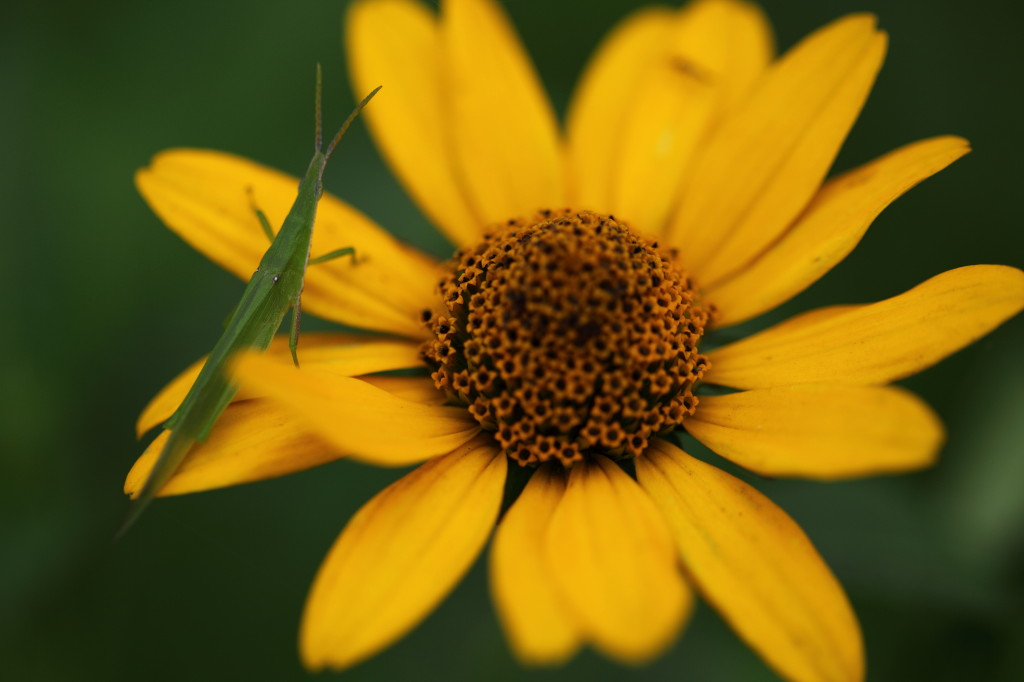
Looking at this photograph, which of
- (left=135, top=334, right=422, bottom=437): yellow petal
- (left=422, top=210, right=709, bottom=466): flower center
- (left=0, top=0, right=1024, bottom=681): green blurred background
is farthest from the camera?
(left=0, top=0, right=1024, bottom=681): green blurred background

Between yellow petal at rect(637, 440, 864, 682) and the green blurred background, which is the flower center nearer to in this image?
yellow petal at rect(637, 440, 864, 682)

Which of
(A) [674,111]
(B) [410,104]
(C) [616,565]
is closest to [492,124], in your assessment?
(B) [410,104]

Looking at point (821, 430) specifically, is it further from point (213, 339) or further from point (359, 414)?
point (213, 339)

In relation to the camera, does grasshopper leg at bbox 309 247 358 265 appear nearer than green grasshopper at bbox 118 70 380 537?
No

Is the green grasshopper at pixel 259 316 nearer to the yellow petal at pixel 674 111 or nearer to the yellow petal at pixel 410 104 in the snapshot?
the yellow petal at pixel 410 104

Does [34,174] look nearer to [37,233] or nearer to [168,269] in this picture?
[37,233]

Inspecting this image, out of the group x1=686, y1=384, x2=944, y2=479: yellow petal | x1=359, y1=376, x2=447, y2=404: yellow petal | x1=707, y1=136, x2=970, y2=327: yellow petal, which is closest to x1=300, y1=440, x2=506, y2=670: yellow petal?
x1=359, y1=376, x2=447, y2=404: yellow petal
